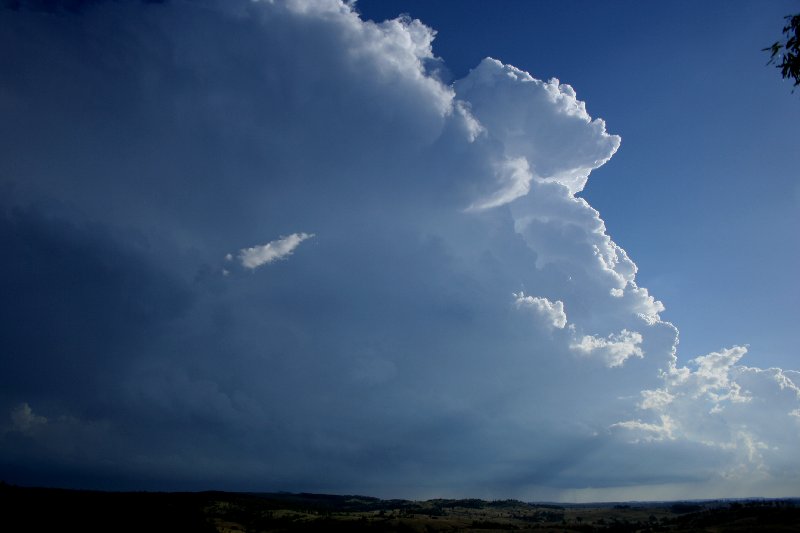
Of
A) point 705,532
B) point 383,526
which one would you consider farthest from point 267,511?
point 705,532

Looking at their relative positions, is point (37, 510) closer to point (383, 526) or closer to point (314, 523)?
point (314, 523)

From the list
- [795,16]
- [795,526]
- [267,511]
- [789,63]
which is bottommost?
[267,511]

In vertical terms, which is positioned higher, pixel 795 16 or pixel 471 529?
pixel 795 16

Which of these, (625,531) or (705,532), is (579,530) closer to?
(625,531)

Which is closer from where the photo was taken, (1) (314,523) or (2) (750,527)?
(2) (750,527)

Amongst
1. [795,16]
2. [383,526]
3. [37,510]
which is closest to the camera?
[795,16]

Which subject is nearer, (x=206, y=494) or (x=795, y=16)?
(x=795, y=16)

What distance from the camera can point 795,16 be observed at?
21.1 m

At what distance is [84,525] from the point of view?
260 feet

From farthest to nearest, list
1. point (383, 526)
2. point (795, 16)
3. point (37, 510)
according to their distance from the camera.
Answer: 1. point (383, 526)
2. point (37, 510)
3. point (795, 16)

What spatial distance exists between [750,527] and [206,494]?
156m

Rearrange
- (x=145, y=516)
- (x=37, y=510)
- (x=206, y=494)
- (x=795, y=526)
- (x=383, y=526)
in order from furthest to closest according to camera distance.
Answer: (x=206, y=494) < (x=383, y=526) < (x=145, y=516) < (x=37, y=510) < (x=795, y=526)

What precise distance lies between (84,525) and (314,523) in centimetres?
5059

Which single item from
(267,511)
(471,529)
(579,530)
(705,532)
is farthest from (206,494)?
(705,532)
